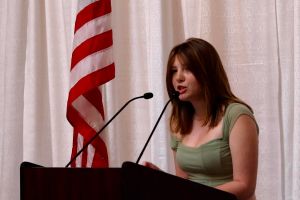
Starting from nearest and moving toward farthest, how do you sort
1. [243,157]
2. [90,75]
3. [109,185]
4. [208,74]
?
[109,185]
[243,157]
[208,74]
[90,75]

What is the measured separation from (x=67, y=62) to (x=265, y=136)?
4.06 feet

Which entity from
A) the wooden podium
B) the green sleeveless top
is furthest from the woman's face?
the wooden podium

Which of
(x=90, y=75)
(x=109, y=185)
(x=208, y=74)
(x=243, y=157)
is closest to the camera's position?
(x=109, y=185)

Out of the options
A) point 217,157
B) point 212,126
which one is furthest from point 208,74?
point 217,157

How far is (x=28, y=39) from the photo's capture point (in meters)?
2.88

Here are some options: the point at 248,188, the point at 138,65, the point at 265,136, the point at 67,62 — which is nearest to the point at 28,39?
the point at 67,62

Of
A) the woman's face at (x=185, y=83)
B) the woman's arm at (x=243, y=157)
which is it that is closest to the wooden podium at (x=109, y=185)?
the woman's arm at (x=243, y=157)

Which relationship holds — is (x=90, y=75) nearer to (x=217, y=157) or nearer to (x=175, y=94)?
(x=175, y=94)

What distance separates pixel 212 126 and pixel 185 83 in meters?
0.19

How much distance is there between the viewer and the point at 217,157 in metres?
1.71

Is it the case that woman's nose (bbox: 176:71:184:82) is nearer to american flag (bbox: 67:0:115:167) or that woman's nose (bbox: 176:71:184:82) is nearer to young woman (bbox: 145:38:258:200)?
young woman (bbox: 145:38:258:200)

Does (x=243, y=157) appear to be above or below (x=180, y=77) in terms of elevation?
below

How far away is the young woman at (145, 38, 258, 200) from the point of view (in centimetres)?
162

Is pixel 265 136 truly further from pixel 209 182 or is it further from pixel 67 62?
pixel 67 62
